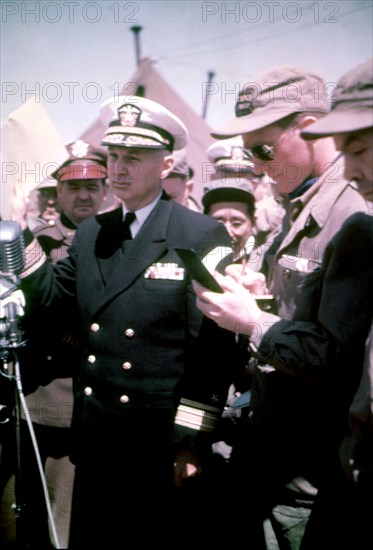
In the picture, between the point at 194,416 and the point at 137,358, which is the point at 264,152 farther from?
the point at 194,416

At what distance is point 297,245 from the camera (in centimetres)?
210

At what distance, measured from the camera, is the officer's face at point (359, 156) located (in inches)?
59.6

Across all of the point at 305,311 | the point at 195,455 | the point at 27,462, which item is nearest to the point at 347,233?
the point at 305,311

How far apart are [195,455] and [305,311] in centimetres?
85

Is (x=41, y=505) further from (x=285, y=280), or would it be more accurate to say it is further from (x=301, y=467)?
(x=285, y=280)

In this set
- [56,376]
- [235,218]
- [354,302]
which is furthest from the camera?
[235,218]

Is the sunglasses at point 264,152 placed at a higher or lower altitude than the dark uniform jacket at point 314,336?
higher

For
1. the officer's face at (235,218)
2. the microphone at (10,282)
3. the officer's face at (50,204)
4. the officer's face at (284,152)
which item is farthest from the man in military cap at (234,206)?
the officer's face at (50,204)

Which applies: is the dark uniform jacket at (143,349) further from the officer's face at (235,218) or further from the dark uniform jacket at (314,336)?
the officer's face at (235,218)

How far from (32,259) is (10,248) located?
0.26 m

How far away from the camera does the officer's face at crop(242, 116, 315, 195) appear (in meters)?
2.18

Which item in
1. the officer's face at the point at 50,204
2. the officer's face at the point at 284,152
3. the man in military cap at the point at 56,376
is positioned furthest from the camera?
the officer's face at the point at 50,204

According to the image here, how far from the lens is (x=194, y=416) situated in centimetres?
227

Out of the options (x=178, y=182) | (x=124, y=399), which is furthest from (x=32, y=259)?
(x=178, y=182)
